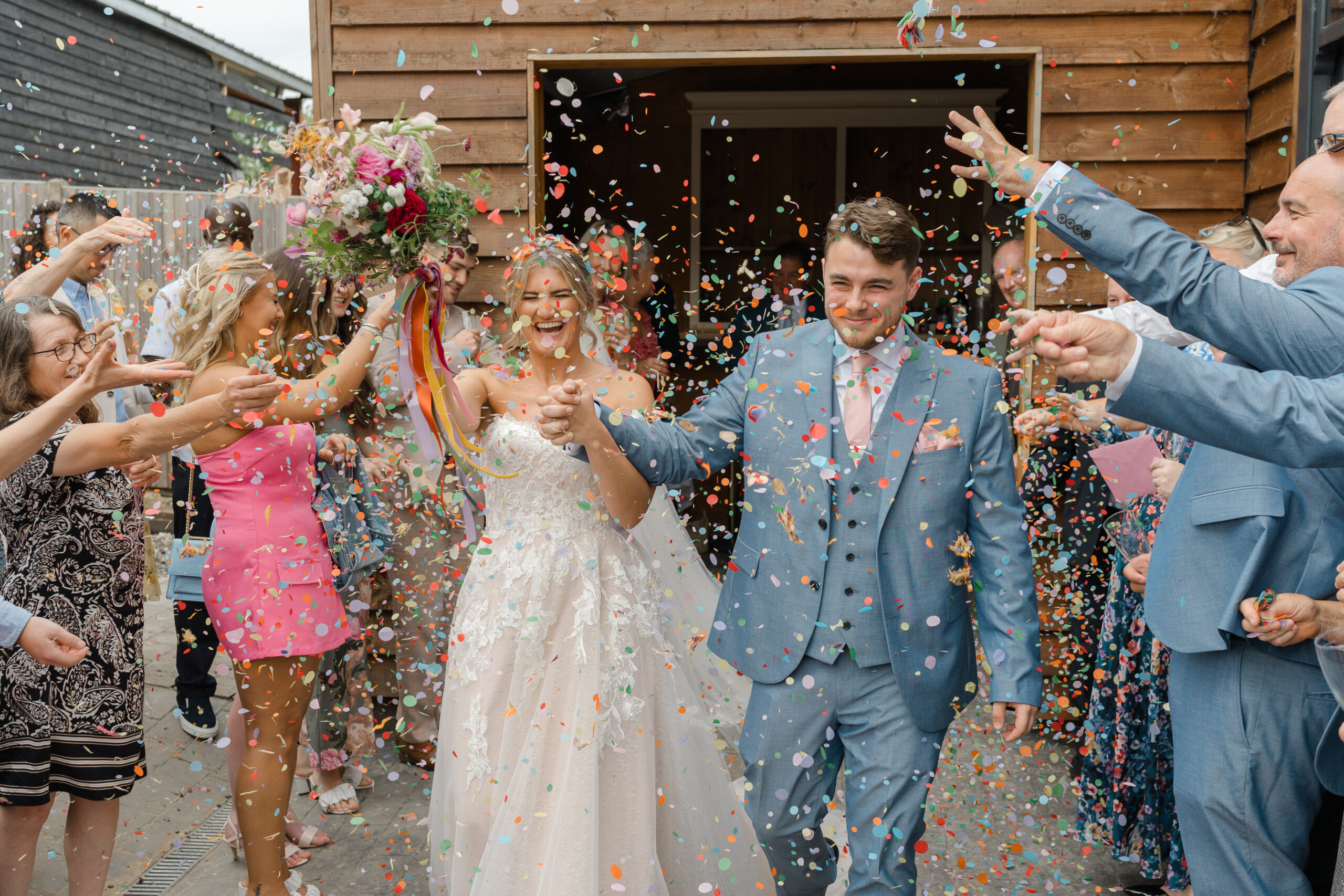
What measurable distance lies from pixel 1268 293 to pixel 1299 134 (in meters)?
3.22

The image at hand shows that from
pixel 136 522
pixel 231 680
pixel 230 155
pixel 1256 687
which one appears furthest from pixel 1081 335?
pixel 230 155

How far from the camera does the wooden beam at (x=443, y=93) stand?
5.15m

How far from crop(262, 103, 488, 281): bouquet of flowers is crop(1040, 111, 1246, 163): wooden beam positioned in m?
3.51

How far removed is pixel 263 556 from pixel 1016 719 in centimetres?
227

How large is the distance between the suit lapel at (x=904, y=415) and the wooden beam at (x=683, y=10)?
3.09 meters

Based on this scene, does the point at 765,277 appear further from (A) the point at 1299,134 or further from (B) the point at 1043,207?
(B) the point at 1043,207

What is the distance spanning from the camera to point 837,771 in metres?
2.57

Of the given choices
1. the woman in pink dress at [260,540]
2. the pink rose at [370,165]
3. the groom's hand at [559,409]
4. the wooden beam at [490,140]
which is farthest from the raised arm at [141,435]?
the wooden beam at [490,140]

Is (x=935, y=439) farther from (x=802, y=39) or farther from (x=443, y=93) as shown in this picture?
(x=443, y=93)

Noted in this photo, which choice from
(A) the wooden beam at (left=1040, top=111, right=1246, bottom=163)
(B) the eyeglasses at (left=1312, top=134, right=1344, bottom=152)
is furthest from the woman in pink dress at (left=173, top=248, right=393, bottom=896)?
(A) the wooden beam at (left=1040, top=111, right=1246, bottom=163)

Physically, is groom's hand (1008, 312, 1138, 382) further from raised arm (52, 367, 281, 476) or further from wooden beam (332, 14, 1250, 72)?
wooden beam (332, 14, 1250, 72)

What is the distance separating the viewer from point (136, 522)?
297cm

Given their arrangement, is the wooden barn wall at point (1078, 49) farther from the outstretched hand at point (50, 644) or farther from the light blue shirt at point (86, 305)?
the outstretched hand at point (50, 644)

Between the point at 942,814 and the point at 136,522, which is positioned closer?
the point at 136,522
